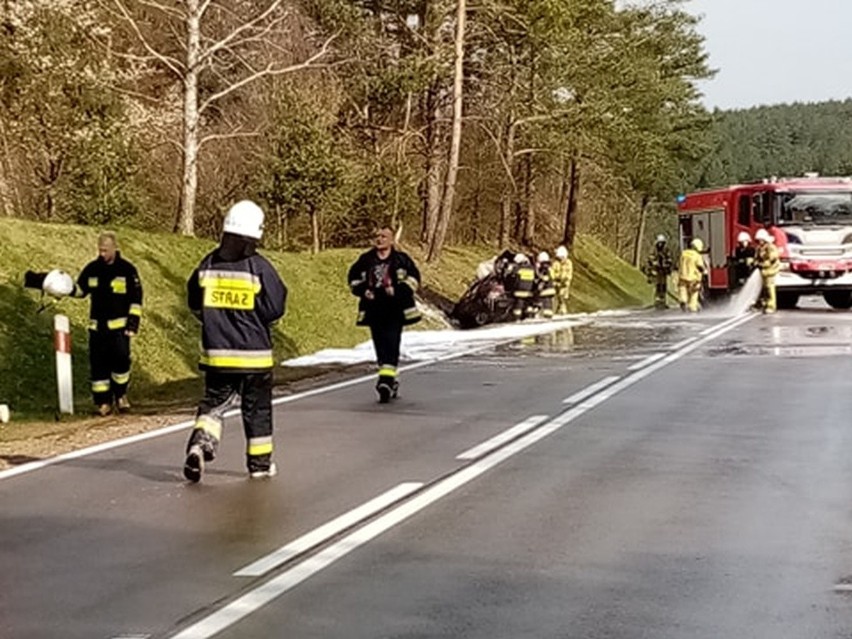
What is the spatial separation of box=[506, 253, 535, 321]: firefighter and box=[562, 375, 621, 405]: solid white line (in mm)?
13730

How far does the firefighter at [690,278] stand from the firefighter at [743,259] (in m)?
A: 0.83

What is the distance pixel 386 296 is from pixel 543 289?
17666 millimetres

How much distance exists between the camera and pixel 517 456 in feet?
33.9

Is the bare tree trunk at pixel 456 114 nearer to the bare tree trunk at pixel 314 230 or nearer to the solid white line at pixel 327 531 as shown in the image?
the bare tree trunk at pixel 314 230

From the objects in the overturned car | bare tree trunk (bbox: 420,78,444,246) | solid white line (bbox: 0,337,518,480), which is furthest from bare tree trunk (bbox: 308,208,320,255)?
solid white line (bbox: 0,337,518,480)

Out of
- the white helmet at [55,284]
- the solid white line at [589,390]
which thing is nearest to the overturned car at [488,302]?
the solid white line at [589,390]

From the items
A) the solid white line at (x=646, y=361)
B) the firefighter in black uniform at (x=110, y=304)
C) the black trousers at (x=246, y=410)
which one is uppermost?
the firefighter in black uniform at (x=110, y=304)

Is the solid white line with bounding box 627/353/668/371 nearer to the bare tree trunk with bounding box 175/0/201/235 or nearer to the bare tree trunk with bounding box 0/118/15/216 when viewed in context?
the bare tree trunk with bounding box 175/0/201/235

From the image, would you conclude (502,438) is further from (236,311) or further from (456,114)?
(456,114)

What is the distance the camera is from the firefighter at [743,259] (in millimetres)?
32094

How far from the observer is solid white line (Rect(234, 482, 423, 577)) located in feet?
22.6

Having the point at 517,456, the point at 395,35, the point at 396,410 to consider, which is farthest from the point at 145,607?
the point at 395,35

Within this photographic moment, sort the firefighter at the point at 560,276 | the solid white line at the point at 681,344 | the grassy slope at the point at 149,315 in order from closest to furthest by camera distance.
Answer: the grassy slope at the point at 149,315
the solid white line at the point at 681,344
the firefighter at the point at 560,276

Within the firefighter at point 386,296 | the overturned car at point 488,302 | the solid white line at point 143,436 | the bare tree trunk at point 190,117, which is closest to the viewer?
the solid white line at point 143,436
